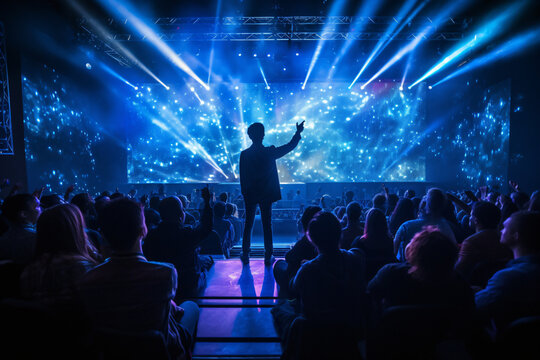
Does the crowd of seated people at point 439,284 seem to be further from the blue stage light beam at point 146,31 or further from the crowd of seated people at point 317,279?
the blue stage light beam at point 146,31

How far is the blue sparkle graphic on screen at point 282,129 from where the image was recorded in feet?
37.6

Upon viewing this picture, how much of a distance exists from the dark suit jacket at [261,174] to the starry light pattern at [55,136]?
5.29 metres

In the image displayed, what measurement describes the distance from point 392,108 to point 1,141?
1157 centimetres

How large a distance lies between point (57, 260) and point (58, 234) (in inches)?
5.4

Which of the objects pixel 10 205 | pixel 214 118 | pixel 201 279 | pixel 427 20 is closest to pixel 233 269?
pixel 201 279

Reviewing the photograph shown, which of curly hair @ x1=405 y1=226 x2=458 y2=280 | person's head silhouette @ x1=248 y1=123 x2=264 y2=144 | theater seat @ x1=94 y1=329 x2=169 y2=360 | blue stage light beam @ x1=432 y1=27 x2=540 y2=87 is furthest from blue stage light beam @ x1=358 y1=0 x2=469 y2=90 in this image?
theater seat @ x1=94 y1=329 x2=169 y2=360

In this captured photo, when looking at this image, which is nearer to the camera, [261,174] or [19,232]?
[19,232]

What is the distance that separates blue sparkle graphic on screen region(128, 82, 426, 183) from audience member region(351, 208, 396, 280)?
940 cm

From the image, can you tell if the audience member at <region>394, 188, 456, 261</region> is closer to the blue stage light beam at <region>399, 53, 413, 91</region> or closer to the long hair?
the long hair

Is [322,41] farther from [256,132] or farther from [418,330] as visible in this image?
[418,330]

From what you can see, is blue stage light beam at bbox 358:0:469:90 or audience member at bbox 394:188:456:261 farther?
blue stage light beam at bbox 358:0:469:90

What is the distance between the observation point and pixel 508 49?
6.65 meters

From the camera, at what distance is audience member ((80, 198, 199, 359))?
3.98ft

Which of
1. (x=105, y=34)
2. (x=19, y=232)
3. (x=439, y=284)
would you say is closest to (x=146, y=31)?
(x=105, y=34)
